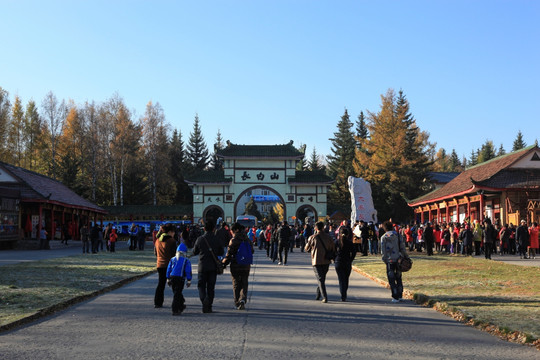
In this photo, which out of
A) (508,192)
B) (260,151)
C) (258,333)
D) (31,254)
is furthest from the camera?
(260,151)

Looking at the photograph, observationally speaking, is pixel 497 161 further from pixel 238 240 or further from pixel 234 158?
pixel 238 240

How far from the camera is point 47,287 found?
14039 mm

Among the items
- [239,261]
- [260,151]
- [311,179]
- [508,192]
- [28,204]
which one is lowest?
[239,261]

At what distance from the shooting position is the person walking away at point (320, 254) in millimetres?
12336

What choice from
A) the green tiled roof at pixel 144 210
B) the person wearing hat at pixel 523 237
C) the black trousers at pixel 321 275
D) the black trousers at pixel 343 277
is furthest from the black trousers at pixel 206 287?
the green tiled roof at pixel 144 210

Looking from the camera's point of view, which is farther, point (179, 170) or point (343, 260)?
point (179, 170)

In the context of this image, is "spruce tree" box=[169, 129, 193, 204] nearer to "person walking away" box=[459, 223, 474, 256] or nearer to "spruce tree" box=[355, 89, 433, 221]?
"spruce tree" box=[355, 89, 433, 221]

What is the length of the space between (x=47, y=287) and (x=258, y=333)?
779 cm

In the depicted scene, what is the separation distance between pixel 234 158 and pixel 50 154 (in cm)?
2288

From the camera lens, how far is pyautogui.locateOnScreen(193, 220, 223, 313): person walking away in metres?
10.5

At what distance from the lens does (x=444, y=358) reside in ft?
22.5

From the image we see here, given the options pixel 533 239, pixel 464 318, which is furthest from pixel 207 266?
pixel 533 239

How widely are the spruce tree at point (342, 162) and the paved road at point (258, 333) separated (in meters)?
64.8

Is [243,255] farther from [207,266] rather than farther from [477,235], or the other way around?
[477,235]
